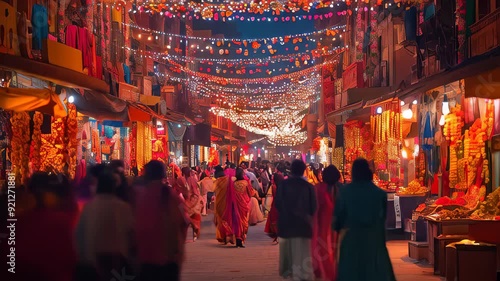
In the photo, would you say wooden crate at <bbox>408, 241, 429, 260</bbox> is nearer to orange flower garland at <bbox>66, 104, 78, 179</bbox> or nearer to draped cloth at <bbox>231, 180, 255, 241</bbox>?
draped cloth at <bbox>231, 180, 255, 241</bbox>

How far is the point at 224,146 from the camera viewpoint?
84.8 m

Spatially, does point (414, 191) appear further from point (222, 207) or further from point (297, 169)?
point (297, 169)

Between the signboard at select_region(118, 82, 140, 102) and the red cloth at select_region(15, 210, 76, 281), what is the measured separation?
21899mm

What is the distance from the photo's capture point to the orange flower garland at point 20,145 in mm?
17406

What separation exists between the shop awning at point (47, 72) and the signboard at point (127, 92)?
1117cm

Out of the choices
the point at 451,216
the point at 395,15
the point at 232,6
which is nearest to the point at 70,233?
the point at 451,216

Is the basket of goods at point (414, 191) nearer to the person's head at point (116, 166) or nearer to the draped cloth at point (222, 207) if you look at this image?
the draped cloth at point (222, 207)

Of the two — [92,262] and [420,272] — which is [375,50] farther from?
[92,262]

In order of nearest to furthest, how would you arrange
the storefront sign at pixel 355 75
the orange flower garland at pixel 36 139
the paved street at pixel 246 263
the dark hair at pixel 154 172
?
the dark hair at pixel 154 172
the paved street at pixel 246 263
the orange flower garland at pixel 36 139
the storefront sign at pixel 355 75

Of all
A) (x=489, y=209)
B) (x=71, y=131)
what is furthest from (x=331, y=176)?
(x=71, y=131)

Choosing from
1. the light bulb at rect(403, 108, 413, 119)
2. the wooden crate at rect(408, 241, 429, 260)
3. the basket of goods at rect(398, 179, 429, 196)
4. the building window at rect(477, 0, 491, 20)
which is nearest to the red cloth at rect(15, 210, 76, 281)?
the wooden crate at rect(408, 241, 429, 260)

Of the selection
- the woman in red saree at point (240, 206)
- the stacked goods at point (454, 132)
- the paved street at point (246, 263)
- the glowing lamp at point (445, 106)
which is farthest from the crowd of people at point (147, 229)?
the glowing lamp at point (445, 106)

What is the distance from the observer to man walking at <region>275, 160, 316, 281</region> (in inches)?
493

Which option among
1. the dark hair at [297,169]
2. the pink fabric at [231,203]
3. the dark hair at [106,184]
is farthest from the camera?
the pink fabric at [231,203]
